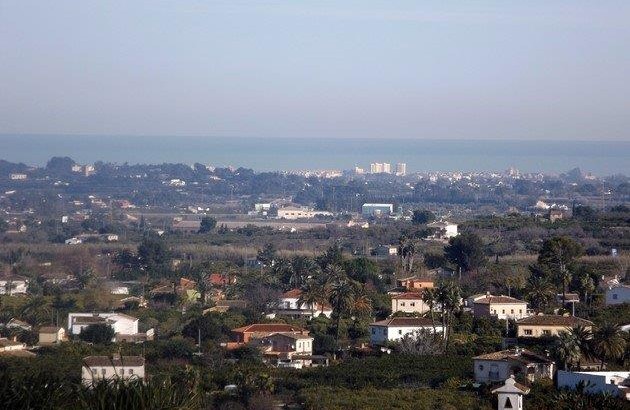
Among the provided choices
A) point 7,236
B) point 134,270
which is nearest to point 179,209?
point 7,236

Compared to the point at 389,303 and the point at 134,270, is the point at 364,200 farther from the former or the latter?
the point at 389,303

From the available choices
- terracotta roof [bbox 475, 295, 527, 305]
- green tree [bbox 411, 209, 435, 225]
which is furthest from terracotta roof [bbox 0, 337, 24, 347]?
green tree [bbox 411, 209, 435, 225]

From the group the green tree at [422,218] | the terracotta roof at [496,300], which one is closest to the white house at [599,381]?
the terracotta roof at [496,300]

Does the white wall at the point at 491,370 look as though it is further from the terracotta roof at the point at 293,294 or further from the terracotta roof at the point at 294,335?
the terracotta roof at the point at 293,294

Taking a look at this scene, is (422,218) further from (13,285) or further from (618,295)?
(618,295)

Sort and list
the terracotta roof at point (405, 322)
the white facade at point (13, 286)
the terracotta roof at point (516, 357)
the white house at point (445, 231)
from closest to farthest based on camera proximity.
Result: the terracotta roof at point (516, 357) → the terracotta roof at point (405, 322) → the white facade at point (13, 286) → the white house at point (445, 231)
